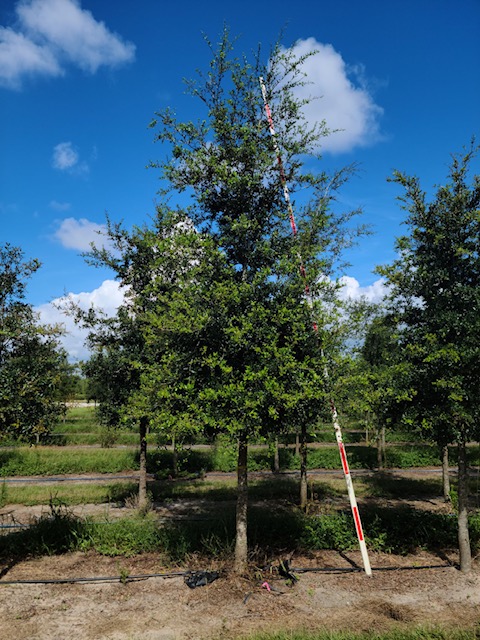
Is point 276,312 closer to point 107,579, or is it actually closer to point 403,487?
point 107,579

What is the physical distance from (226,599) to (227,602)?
0.11 meters

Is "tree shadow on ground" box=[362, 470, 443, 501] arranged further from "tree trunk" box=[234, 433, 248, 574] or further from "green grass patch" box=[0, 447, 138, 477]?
"green grass patch" box=[0, 447, 138, 477]

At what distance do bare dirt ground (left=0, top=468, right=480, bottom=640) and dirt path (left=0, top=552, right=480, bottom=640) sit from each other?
0.02 meters

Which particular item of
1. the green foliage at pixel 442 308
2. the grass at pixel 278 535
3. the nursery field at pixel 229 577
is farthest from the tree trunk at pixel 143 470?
the green foliage at pixel 442 308

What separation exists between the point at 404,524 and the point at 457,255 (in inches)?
293

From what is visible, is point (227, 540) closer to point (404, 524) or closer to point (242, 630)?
point (242, 630)

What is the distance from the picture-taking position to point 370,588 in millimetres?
9016

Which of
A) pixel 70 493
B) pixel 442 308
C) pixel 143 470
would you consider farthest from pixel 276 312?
pixel 70 493

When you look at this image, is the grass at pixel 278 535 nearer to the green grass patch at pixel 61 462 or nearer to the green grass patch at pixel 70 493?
the green grass patch at pixel 70 493

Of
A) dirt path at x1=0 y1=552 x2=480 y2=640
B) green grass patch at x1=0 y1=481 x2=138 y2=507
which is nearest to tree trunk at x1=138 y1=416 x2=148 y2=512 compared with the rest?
green grass patch at x1=0 y1=481 x2=138 y2=507

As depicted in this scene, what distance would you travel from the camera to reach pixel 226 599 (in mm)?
8547

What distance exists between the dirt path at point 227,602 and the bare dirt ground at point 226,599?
0.06ft

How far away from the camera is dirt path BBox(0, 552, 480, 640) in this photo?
752 cm

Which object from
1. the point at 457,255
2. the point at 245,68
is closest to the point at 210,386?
the point at 457,255
